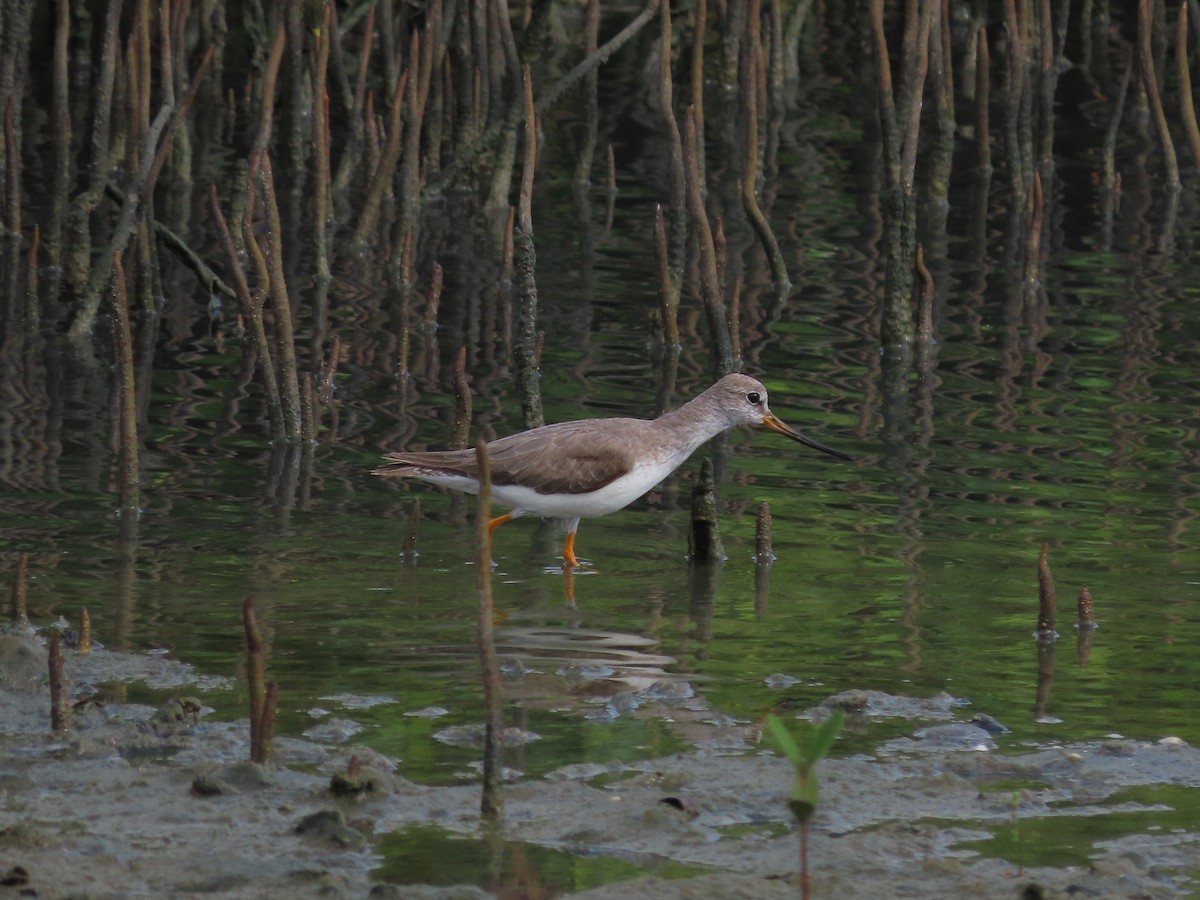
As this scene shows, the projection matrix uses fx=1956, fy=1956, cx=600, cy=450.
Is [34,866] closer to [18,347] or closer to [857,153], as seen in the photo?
[18,347]

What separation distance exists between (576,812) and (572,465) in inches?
119

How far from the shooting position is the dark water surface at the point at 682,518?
6.58m

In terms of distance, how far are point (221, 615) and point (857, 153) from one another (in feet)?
41.0

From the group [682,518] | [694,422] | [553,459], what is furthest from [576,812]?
[682,518]

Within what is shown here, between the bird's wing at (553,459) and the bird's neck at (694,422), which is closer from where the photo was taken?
the bird's wing at (553,459)

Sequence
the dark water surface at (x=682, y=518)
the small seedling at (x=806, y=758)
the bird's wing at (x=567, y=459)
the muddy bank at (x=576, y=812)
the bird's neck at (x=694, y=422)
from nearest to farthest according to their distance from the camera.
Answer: the small seedling at (x=806, y=758)
the muddy bank at (x=576, y=812)
the dark water surface at (x=682, y=518)
the bird's wing at (x=567, y=459)
the bird's neck at (x=694, y=422)

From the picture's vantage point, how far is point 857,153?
60.9 feet

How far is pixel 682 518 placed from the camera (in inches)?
353

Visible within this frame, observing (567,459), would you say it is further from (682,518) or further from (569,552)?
(682,518)

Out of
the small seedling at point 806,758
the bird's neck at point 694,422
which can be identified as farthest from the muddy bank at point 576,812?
the bird's neck at point 694,422

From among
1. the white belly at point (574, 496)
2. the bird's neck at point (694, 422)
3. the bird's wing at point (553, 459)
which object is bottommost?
the white belly at point (574, 496)

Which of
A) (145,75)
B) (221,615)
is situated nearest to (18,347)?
(145,75)

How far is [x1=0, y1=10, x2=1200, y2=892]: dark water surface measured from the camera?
21.6 feet

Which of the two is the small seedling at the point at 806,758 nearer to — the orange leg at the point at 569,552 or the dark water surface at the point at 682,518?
the dark water surface at the point at 682,518
